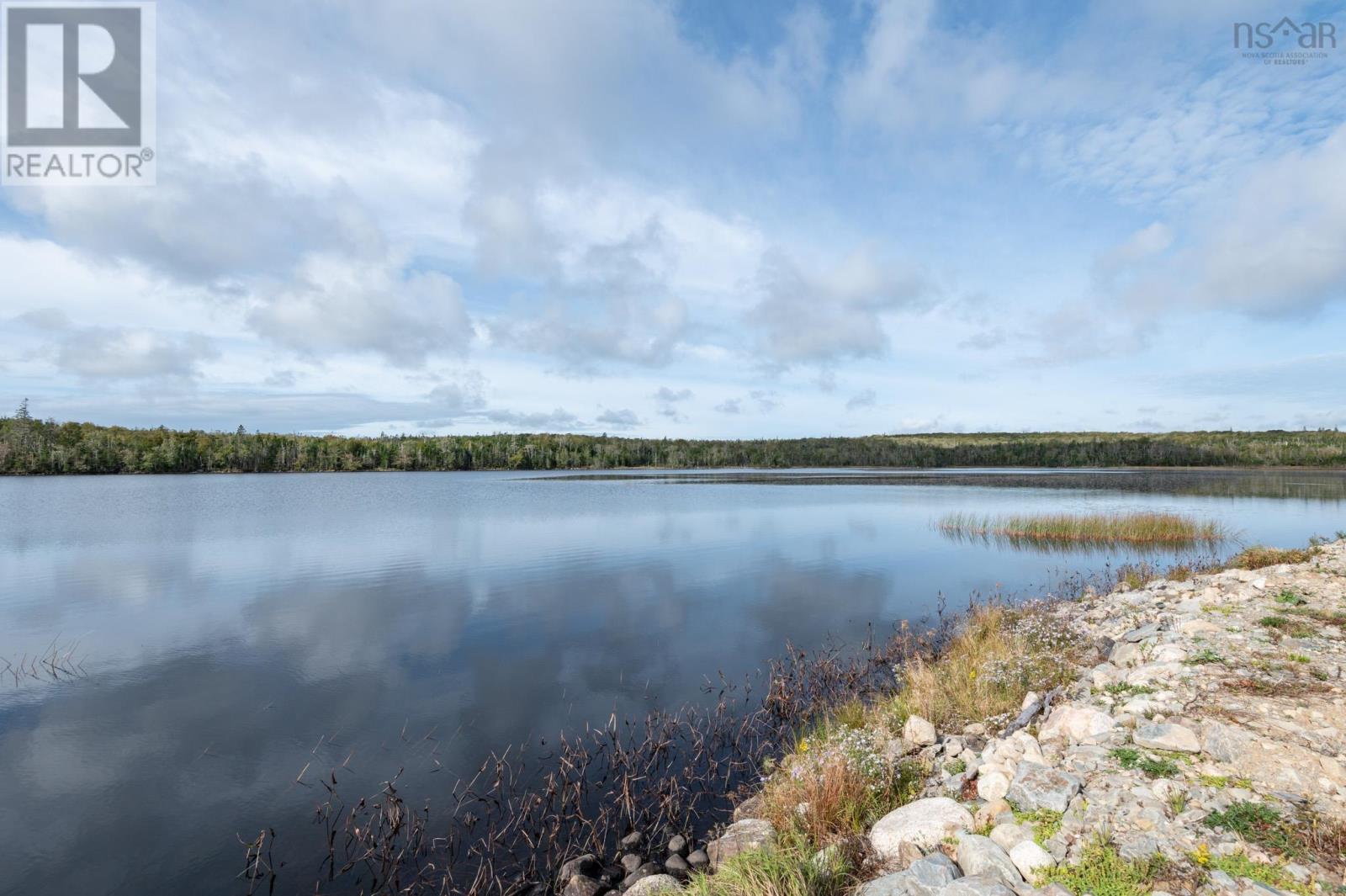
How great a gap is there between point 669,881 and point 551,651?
9490mm

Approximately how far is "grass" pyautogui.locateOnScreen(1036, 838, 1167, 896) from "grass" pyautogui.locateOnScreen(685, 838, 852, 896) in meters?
1.77

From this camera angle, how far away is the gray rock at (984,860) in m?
5.07

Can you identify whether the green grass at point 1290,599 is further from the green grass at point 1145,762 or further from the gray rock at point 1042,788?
the gray rock at point 1042,788

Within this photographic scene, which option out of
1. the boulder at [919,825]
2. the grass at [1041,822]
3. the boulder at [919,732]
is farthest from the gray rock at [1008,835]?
the boulder at [919,732]

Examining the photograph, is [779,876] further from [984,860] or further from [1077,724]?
[1077,724]

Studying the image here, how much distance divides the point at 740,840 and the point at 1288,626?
10.2 metres

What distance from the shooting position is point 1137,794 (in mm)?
5680

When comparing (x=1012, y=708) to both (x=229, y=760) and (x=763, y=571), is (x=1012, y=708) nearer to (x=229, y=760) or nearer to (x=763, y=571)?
(x=229, y=760)

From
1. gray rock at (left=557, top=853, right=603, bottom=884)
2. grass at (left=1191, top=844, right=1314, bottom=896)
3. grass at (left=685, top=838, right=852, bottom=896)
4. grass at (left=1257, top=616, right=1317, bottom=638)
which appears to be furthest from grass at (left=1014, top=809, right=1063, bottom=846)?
grass at (left=1257, top=616, right=1317, bottom=638)

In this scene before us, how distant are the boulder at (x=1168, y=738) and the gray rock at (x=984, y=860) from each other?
8.48 feet

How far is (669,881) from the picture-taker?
6277 mm

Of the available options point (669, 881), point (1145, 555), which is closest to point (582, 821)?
point (669, 881)

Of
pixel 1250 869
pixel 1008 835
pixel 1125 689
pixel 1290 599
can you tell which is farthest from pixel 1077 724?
pixel 1290 599

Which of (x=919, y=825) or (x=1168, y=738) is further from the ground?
(x=1168, y=738)
